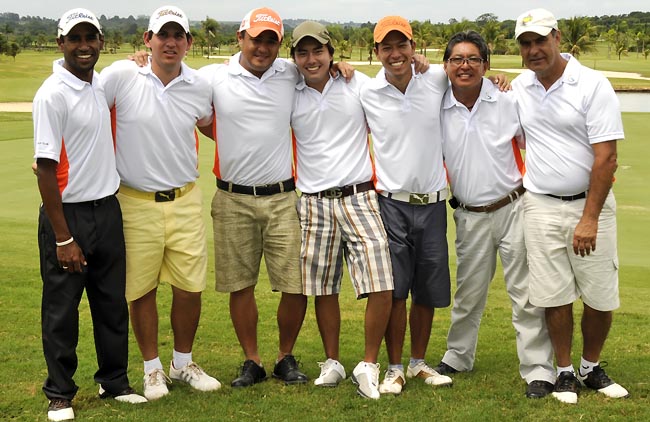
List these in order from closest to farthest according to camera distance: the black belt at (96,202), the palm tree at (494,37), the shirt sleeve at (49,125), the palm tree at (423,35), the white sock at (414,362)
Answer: the shirt sleeve at (49,125), the black belt at (96,202), the white sock at (414,362), the palm tree at (423,35), the palm tree at (494,37)

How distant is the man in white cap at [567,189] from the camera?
537 cm

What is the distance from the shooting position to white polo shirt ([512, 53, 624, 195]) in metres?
5.32

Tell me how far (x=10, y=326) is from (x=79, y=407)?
200 cm

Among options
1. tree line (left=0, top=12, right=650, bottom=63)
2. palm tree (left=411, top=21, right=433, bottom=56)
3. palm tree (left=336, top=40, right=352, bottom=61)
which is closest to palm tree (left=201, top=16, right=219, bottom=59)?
tree line (left=0, top=12, right=650, bottom=63)

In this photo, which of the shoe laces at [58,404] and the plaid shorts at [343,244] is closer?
the shoe laces at [58,404]

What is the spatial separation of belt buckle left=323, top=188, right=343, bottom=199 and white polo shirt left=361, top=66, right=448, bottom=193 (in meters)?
0.30

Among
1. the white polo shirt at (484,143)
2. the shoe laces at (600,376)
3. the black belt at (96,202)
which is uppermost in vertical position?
the white polo shirt at (484,143)

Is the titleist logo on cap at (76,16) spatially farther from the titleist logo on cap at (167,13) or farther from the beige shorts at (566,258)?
the beige shorts at (566,258)

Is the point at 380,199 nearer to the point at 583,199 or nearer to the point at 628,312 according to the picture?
the point at 583,199

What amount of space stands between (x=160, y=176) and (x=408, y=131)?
173cm

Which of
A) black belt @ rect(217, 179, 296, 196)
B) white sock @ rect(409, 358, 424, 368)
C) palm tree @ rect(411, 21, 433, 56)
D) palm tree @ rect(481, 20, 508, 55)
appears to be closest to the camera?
black belt @ rect(217, 179, 296, 196)

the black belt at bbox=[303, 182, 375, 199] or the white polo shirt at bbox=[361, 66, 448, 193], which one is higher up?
the white polo shirt at bbox=[361, 66, 448, 193]

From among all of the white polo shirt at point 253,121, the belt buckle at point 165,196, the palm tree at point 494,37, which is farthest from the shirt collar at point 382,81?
the palm tree at point 494,37

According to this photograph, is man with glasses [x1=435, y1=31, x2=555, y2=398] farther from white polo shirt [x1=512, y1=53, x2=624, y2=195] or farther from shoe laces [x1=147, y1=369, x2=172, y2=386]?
shoe laces [x1=147, y1=369, x2=172, y2=386]
